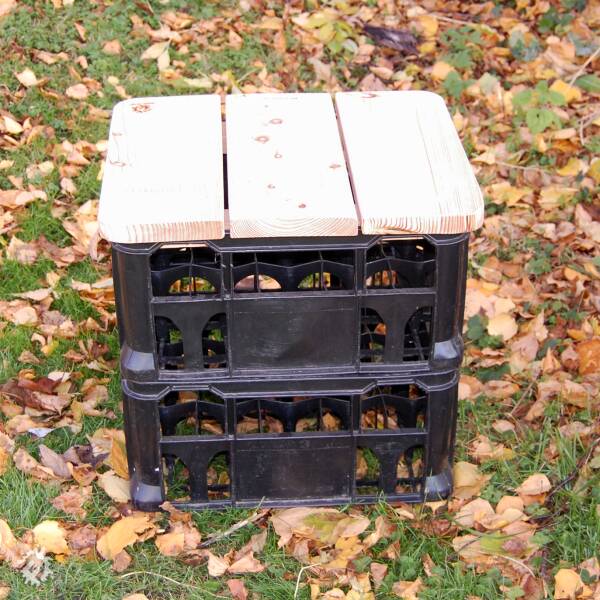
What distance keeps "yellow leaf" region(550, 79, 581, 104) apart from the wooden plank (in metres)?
2.39

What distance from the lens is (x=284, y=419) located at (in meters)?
2.88

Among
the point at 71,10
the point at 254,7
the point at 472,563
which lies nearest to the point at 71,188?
the point at 71,10

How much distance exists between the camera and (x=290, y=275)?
8.71ft

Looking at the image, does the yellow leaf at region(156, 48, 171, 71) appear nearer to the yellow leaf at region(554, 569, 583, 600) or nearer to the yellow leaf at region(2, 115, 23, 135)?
the yellow leaf at region(2, 115, 23, 135)

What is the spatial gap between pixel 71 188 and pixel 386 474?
1882 millimetres

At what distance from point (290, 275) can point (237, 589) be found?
0.81 m

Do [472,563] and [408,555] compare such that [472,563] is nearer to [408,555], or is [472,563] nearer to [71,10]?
[408,555]

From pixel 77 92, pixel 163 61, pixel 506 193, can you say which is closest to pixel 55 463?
pixel 77 92

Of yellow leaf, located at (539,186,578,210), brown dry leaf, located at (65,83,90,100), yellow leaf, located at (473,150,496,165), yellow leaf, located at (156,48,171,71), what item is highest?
yellow leaf, located at (156,48,171,71)

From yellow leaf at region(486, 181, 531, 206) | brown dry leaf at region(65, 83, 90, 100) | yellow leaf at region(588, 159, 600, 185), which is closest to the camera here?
yellow leaf at region(486, 181, 531, 206)

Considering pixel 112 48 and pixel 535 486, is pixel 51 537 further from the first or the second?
pixel 112 48

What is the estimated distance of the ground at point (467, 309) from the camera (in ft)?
8.75

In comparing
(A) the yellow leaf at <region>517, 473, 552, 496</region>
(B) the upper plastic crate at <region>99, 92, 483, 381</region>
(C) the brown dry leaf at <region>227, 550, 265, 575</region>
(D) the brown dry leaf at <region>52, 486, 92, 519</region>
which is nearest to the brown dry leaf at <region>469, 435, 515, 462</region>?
(A) the yellow leaf at <region>517, 473, 552, 496</region>

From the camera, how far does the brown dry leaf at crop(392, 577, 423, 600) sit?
8.46 ft
